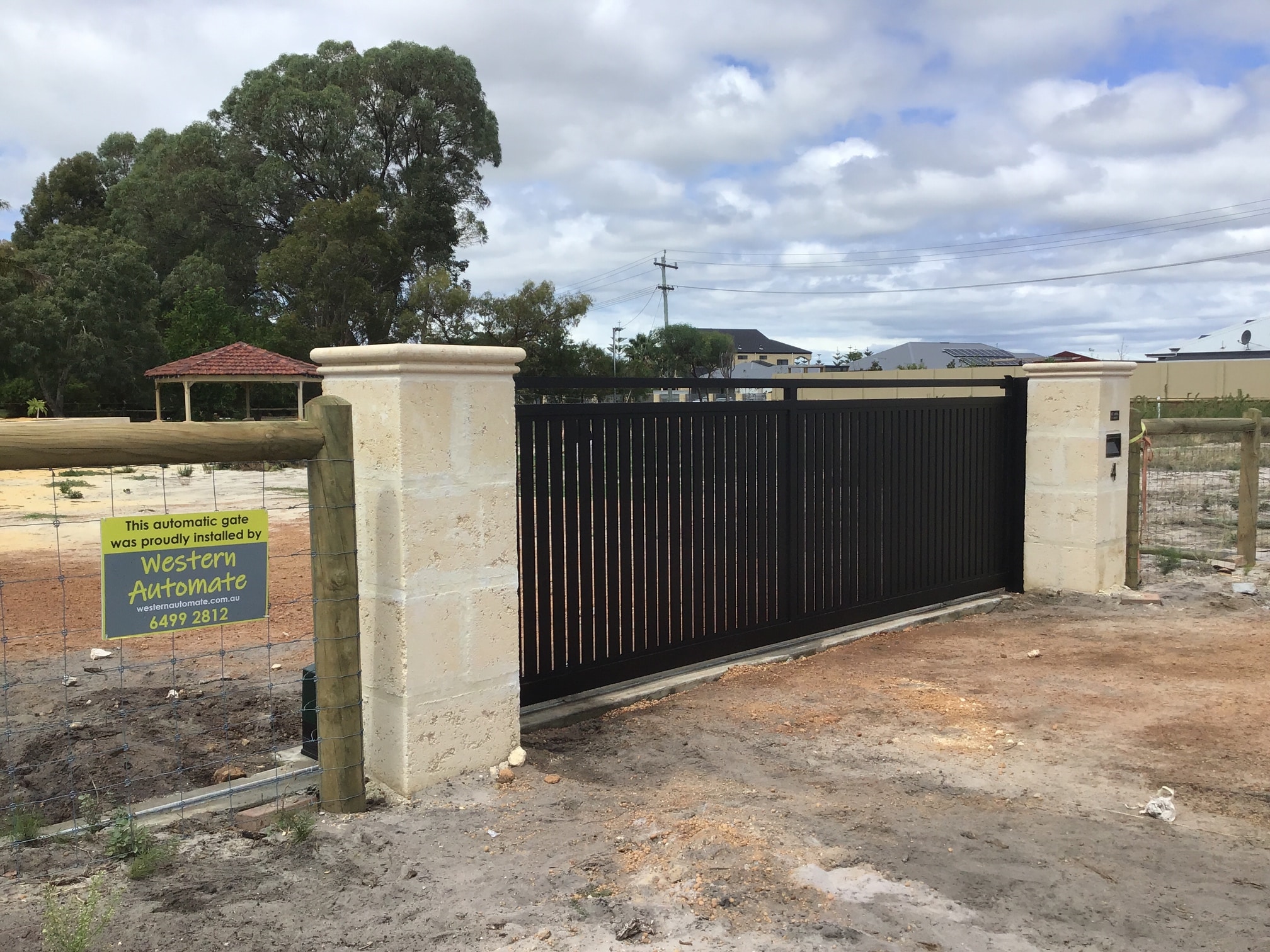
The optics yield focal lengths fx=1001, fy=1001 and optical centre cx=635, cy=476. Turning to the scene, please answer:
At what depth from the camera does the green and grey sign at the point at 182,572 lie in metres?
3.88

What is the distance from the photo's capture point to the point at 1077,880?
3852 mm

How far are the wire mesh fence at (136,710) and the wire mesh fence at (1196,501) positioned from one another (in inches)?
338

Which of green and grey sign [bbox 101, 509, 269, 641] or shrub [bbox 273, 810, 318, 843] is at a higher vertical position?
green and grey sign [bbox 101, 509, 269, 641]

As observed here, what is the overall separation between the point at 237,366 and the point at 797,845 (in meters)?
30.2

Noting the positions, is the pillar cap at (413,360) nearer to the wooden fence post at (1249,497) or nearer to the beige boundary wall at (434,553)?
the beige boundary wall at (434,553)

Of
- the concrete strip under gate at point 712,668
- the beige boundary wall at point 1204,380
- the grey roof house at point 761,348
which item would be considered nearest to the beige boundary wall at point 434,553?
the concrete strip under gate at point 712,668

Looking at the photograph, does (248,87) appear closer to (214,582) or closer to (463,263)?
(463,263)

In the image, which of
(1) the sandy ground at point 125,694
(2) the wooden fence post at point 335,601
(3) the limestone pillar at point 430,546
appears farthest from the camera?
(1) the sandy ground at point 125,694

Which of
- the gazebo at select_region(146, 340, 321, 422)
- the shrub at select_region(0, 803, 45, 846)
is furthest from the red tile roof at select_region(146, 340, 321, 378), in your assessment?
the shrub at select_region(0, 803, 45, 846)

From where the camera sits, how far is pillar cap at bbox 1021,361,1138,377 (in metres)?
9.39

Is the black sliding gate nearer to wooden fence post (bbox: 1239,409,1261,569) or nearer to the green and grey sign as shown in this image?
the green and grey sign

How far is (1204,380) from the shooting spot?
159ft

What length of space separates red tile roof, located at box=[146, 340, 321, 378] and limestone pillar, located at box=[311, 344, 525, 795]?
27.1 m

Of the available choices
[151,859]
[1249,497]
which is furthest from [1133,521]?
[151,859]
